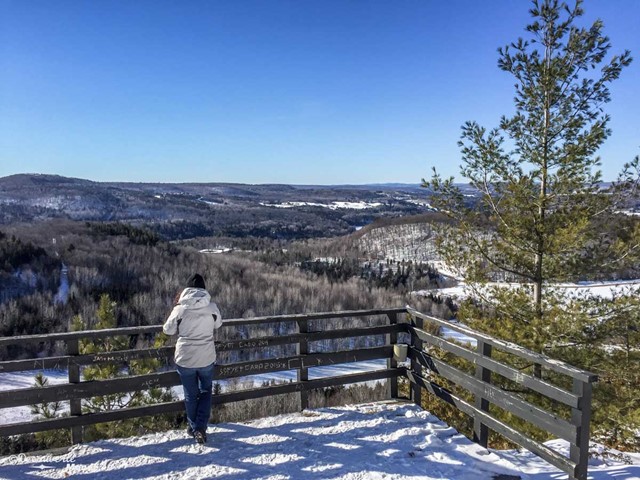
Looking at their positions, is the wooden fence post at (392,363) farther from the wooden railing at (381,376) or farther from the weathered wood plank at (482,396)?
the weathered wood plank at (482,396)

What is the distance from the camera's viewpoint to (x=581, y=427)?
451 centimetres

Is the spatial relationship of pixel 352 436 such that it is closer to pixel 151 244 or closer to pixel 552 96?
pixel 552 96

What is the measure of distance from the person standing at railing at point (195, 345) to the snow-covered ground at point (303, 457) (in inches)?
14.8

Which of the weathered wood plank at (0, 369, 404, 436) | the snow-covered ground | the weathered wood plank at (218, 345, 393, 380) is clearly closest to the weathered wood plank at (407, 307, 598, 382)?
the weathered wood plank at (218, 345, 393, 380)

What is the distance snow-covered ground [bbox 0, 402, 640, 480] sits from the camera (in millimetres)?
4984

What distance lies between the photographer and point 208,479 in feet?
15.9

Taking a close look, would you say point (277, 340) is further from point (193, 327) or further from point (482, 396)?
point (482, 396)

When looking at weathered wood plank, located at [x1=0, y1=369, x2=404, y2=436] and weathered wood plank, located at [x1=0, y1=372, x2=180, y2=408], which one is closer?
weathered wood plank, located at [x1=0, y1=372, x2=180, y2=408]

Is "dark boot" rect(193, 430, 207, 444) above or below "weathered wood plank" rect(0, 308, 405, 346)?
below

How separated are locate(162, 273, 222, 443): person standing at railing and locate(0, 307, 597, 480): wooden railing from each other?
486 mm

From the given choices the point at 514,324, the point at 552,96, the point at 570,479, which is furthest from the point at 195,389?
the point at 552,96

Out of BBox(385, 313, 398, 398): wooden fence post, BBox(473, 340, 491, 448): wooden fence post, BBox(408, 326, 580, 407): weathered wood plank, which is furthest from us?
BBox(385, 313, 398, 398): wooden fence post

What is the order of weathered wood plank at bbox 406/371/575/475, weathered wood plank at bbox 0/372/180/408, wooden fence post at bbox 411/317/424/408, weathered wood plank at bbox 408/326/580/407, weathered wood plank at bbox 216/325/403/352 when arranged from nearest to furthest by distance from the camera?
weathered wood plank at bbox 408/326/580/407 → weathered wood plank at bbox 406/371/575/475 → weathered wood plank at bbox 0/372/180/408 → weathered wood plank at bbox 216/325/403/352 → wooden fence post at bbox 411/317/424/408

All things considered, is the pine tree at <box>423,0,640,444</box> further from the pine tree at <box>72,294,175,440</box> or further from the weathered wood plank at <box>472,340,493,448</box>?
the pine tree at <box>72,294,175,440</box>
